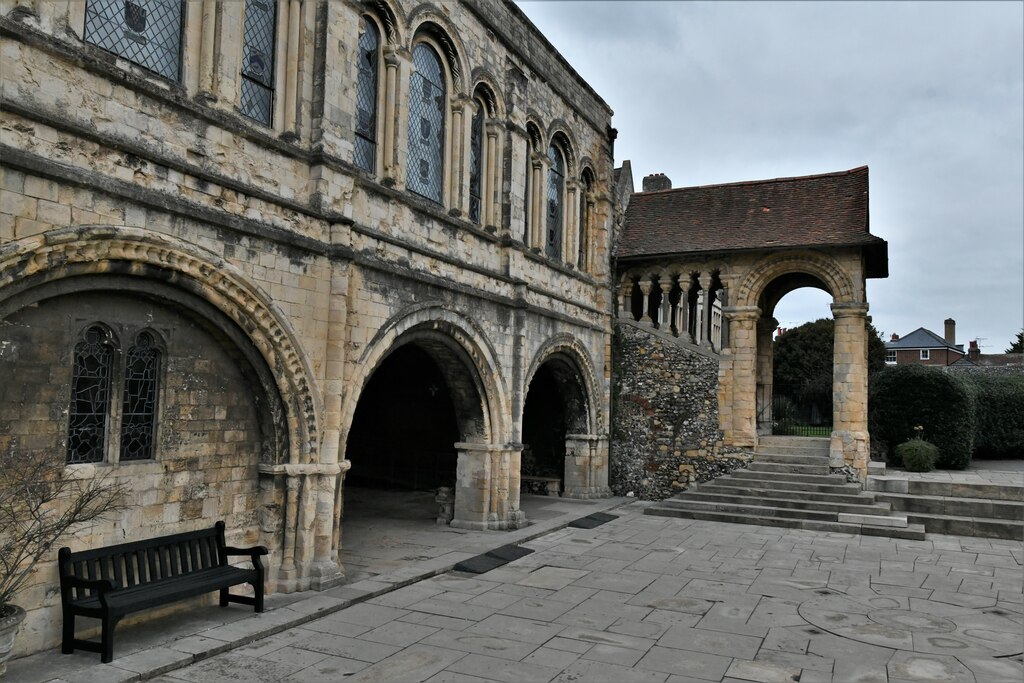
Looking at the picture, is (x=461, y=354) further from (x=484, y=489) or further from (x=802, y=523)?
(x=802, y=523)

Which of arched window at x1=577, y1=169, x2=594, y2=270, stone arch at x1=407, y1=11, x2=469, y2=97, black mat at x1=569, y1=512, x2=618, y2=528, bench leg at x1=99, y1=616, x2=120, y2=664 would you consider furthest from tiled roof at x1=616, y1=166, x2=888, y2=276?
bench leg at x1=99, y1=616, x2=120, y2=664

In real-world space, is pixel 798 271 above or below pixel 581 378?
above

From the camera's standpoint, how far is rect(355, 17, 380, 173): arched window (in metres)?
9.04

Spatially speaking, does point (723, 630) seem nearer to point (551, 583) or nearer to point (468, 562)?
point (551, 583)

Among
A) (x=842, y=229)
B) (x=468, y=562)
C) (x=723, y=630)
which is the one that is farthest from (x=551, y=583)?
(x=842, y=229)

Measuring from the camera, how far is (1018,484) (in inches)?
535

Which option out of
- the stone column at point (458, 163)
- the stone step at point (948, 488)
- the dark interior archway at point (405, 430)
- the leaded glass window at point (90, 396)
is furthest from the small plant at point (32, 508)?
the stone step at point (948, 488)

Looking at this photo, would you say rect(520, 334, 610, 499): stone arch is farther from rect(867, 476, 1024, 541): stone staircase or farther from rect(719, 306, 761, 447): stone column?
rect(867, 476, 1024, 541): stone staircase

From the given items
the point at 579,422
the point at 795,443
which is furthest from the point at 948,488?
the point at 579,422

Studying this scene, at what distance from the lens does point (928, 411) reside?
55.5 feet

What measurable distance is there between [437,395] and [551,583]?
7.17 m

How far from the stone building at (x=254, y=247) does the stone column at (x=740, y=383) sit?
4934 millimetres

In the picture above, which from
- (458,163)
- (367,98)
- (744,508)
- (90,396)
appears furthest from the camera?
(744,508)

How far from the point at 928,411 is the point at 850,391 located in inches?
155
